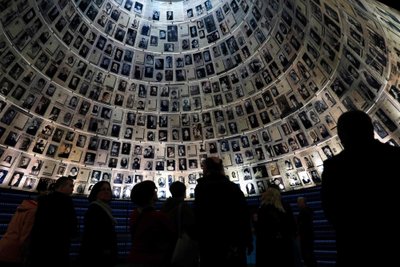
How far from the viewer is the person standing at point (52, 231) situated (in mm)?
3723

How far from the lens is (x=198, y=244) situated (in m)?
3.49

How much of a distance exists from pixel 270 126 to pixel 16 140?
30.1 ft

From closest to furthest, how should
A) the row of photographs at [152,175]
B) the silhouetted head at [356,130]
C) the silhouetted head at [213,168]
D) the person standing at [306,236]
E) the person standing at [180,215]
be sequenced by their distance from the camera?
the silhouetted head at [356,130] < the person standing at [180,215] < the silhouetted head at [213,168] < the person standing at [306,236] < the row of photographs at [152,175]

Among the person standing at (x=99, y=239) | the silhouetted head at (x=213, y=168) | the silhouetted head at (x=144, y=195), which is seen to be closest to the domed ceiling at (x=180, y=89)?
the silhouetted head at (x=213, y=168)

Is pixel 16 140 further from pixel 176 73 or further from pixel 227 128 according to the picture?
pixel 227 128

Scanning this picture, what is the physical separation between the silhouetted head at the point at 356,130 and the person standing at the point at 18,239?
398cm

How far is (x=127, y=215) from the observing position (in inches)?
466

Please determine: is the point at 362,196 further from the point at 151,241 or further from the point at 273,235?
the point at 273,235

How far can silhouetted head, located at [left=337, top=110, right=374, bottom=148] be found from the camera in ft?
7.26

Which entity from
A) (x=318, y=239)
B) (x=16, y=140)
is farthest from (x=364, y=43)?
(x=16, y=140)

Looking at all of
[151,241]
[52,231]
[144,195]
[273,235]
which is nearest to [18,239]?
[52,231]

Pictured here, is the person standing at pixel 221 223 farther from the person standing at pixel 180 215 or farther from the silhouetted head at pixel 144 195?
the silhouetted head at pixel 144 195

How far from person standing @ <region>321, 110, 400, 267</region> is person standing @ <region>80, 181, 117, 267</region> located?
8.05 feet

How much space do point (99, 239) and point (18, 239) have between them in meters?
1.37
